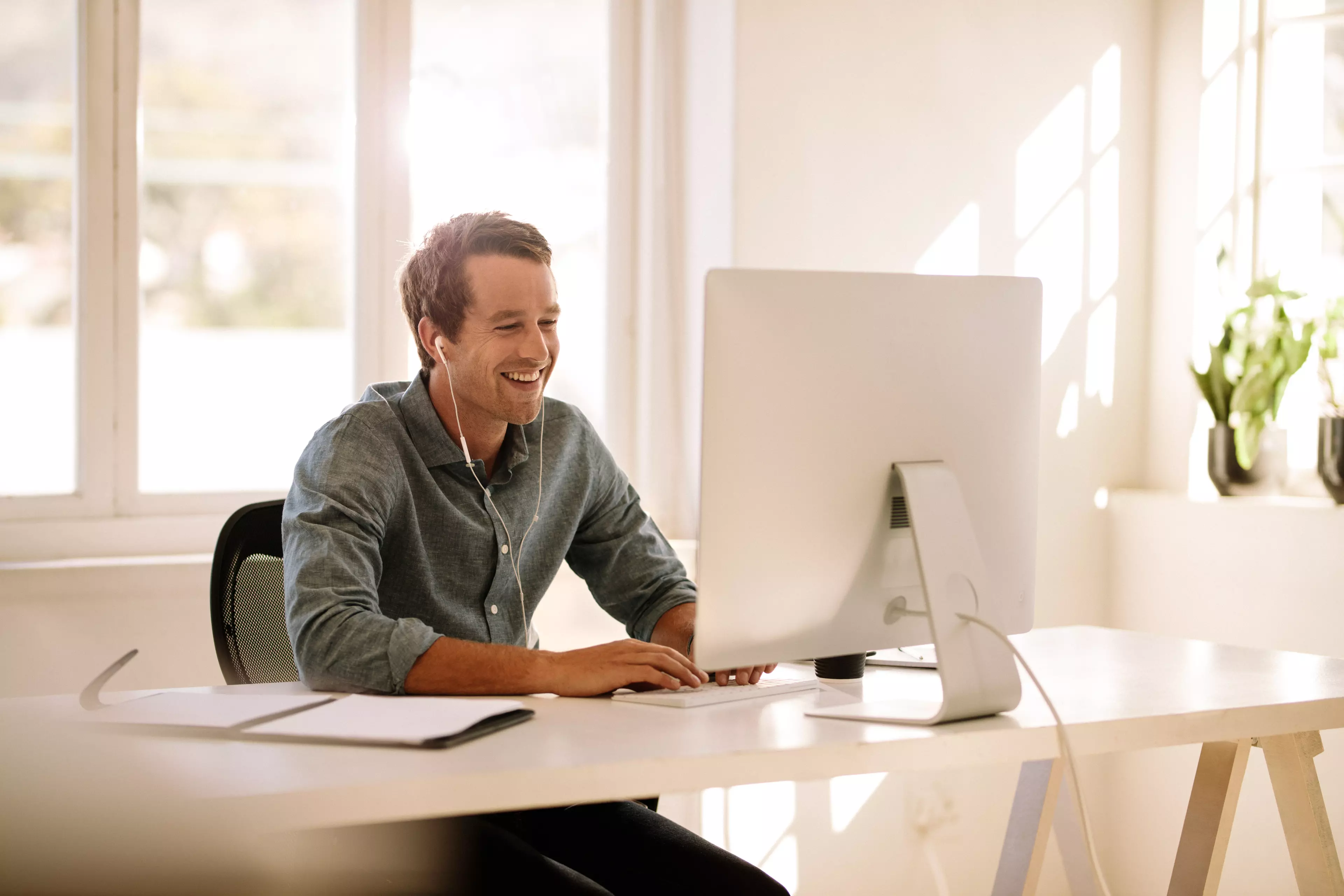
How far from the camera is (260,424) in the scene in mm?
2605

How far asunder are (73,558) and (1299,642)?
258cm

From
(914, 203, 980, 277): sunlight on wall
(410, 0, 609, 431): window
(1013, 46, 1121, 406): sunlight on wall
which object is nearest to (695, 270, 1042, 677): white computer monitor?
(914, 203, 980, 277): sunlight on wall

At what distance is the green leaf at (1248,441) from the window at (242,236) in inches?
80.3

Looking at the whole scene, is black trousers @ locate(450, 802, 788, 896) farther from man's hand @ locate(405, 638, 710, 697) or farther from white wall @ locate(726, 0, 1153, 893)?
white wall @ locate(726, 0, 1153, 893)

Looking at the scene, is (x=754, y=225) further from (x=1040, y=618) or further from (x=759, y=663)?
(x=759, y=663)

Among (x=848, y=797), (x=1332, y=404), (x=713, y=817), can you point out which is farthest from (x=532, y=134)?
(x=1332, y=404)

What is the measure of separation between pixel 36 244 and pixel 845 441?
1821 millimetres

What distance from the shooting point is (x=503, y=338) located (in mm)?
1755

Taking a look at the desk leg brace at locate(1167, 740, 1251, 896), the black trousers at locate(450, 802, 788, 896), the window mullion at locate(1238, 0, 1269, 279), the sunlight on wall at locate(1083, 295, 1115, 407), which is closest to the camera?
the black trousers at locate(450, 802, 788, 896)

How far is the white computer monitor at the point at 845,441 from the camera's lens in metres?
1.27

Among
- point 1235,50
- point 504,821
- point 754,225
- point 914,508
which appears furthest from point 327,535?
point 1235,50

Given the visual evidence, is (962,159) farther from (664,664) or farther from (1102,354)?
(664,664)

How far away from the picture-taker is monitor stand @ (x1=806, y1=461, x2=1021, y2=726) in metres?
1.32

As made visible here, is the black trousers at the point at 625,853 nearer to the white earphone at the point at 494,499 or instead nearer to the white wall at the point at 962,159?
Answer: the white earphone at the point at 494,499
